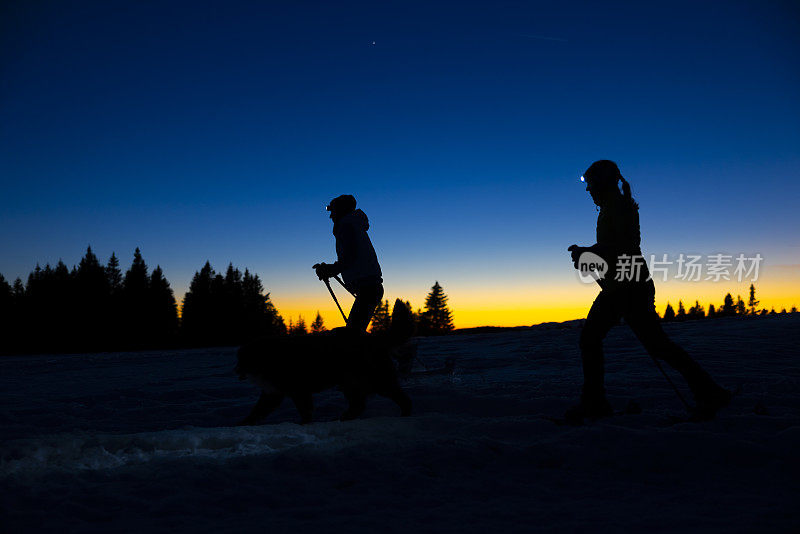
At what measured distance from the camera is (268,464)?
2.68 meters

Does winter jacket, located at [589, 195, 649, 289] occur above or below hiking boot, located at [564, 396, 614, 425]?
above

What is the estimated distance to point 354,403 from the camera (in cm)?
449

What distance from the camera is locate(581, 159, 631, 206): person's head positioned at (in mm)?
4117

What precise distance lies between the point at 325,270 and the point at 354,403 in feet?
4.43

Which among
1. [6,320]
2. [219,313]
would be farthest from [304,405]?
[6,320]

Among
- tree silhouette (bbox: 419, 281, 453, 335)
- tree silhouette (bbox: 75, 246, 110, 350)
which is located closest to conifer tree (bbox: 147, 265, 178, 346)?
tree silhouette (bbox: 75, 246, 110, 350)

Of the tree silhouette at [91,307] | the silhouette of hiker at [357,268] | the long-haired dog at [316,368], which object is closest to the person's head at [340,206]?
the silhouette of hiker at [357,268]

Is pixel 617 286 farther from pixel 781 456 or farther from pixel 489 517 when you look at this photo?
pixel 489 517

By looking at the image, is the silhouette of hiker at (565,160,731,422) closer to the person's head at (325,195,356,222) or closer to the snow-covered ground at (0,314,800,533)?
the snow-covered ground at (0,314,800,533)

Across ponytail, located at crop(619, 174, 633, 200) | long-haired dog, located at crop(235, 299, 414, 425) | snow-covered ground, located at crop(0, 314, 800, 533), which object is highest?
ponytail, located at crop(619, 174, 633, 200)

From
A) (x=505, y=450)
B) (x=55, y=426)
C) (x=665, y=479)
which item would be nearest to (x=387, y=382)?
(x=505, y=450)

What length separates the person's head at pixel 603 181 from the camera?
13.5 ft

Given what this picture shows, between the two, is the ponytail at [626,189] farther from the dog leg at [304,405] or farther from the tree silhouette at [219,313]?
the tree silhouette at [219,313]

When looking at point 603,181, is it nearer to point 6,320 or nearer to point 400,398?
point 400,398
